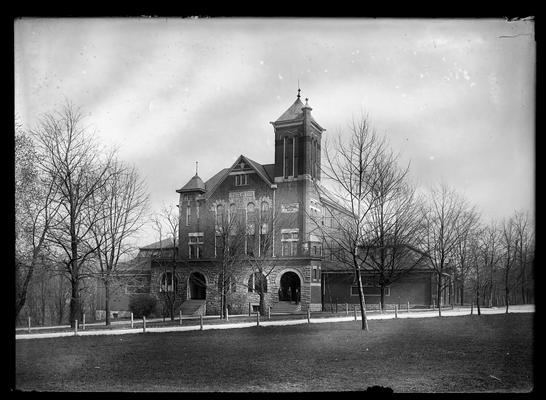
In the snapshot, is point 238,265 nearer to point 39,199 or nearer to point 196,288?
point 196,288

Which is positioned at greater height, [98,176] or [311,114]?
[311,114]

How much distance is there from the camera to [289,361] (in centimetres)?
991

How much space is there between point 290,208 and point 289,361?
11617mm

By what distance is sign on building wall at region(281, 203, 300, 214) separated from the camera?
20.0 m

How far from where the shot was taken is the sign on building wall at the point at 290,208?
65.7ft

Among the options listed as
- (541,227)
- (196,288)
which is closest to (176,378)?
(541,227)

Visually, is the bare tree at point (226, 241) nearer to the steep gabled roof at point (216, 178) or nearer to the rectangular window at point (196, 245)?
the rectangular window at point (196, 245)

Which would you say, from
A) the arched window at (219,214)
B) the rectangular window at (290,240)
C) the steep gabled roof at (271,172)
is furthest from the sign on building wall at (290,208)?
the arched window at (219,214)

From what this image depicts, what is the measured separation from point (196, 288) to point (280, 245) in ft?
26.2

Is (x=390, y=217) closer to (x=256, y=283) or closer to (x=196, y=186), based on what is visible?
(x=196, y=186)

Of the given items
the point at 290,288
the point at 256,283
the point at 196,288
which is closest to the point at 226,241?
the point at 256,283

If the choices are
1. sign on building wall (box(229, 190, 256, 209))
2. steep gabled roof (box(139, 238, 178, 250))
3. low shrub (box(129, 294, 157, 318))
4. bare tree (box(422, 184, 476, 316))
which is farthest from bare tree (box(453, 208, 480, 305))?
low shrub (box(129, 294, 157, 318))

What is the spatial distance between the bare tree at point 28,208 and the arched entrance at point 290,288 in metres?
17.0

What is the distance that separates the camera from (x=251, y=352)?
Answer: 11.1m
